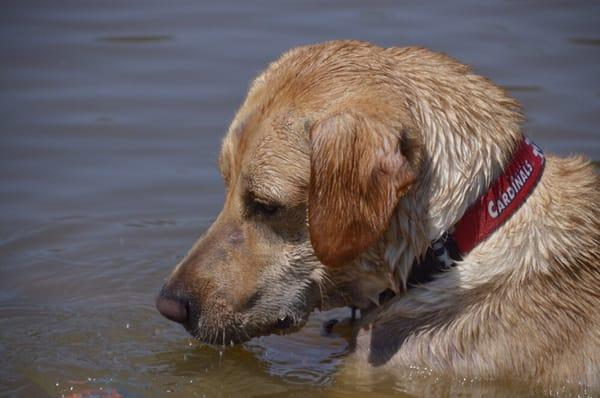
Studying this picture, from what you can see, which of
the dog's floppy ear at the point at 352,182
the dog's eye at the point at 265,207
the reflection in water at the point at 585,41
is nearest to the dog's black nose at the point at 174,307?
the dog's eye at the point at 265,207

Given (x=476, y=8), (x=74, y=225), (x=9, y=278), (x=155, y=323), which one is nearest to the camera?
(x=155, y=323)

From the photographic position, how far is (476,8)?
1191 cm

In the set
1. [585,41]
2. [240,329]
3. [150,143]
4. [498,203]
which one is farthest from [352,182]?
[585,41]

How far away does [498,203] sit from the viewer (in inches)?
197

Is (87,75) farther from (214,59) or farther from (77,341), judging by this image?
(77,341)

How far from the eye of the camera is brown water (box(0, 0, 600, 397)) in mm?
5949

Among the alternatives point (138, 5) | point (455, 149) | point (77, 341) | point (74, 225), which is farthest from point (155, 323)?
point (138, 5)

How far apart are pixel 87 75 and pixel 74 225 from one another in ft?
9.10

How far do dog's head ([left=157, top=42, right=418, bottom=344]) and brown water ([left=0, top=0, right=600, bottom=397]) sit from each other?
603 mm

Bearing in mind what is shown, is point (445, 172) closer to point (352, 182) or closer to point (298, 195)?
point (352, 182)

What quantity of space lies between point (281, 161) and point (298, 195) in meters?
0.16

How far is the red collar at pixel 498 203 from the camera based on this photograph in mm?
4996

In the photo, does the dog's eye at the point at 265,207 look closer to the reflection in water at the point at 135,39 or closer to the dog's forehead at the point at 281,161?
the dog's forehead at the point at 281,161

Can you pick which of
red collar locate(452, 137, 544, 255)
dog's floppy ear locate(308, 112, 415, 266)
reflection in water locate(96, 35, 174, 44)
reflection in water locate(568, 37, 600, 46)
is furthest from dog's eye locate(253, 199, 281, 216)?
reflection in water locate(568, 37, 600, 46)
